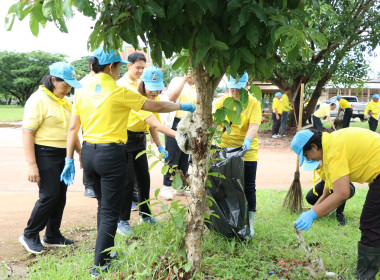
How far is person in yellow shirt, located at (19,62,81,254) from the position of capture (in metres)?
3.11

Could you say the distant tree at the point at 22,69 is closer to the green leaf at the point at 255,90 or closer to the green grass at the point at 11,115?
the green grass at the point at 11,115

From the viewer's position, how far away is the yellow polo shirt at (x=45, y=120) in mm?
3096

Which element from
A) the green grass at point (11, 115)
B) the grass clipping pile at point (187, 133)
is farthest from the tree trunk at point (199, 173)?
the green grass at point (11, 115)

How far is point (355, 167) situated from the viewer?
8.91 ft

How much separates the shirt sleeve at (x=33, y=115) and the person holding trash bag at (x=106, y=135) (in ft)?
1.95

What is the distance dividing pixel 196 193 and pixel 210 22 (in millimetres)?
1186

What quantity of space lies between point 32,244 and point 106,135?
1404 millimetres

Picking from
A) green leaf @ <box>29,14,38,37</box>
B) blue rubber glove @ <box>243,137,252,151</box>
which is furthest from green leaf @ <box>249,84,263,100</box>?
green leaf @ <box>29,14,38,37</box>

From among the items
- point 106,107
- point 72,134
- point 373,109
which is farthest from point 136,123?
point 373,109

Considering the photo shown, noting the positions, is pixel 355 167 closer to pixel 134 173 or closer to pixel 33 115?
pixel 134 173

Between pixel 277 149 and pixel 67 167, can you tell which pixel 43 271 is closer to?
pixel 67 167

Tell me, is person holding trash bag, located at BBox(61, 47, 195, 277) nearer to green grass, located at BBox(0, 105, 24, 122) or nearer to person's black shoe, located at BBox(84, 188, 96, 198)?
person's black shoe, located at BBox(84, 188, 96, 198)

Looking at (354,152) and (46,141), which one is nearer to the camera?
(354,152)

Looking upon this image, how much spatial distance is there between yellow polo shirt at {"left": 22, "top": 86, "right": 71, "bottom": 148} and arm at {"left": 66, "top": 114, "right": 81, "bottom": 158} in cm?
18
